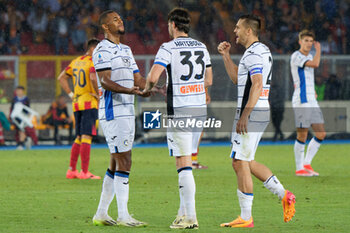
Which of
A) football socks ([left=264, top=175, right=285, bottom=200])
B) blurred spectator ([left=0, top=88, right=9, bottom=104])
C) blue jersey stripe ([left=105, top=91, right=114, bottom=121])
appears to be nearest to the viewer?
blue jersey stripe ([left=105, top=91, right=114, bottom=121])

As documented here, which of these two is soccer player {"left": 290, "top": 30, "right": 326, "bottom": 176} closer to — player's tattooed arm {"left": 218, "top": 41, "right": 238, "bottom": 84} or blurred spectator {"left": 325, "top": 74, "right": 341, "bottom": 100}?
player's tattooed arm {"left": 218, "top": 41, "right": 238, "bottom": 84}

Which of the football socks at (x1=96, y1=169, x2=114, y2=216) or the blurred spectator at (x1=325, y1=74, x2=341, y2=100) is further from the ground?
the blurred spectator at (x1=325, y1=74, x2=341, y2=100)

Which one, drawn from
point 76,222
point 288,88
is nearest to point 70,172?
point 76,222

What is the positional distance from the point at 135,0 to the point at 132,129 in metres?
15.8

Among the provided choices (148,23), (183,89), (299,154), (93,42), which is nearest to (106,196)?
(183,89)

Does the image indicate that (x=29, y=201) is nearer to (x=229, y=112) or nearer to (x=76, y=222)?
(x=76, y=222)

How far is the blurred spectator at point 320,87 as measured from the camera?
2095 centimetres

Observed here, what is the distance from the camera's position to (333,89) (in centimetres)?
2109

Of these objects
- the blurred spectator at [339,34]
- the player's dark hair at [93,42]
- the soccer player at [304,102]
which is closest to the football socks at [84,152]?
the player's dark hair at [93,42]

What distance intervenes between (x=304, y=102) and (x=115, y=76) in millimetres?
5561

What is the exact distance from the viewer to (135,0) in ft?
74.4

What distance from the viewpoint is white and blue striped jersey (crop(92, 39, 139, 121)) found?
7188mm

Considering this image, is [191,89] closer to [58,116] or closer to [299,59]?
[299,59]

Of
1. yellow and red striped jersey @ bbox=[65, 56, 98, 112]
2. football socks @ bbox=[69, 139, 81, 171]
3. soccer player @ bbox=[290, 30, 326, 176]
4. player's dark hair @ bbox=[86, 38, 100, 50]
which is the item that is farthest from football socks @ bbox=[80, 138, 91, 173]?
soccer player @ bbox=[290, 30, 326, 176]
